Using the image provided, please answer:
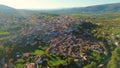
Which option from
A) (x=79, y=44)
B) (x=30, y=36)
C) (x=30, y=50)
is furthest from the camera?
(x=30, y=36)

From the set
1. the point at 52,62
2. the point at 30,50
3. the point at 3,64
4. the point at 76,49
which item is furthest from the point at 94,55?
the point at 3,64

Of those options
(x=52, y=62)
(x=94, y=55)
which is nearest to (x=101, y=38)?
(x=94, y=55)

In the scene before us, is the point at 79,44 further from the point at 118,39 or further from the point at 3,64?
the point at 3,64

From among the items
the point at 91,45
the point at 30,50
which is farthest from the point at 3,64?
the point at 91,45

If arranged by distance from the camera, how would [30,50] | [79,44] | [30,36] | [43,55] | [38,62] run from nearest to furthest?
[38,62]
[43,55]
[30,50]
[79,44]
[30,36]

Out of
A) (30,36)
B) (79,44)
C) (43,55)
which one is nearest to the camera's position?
(43,55)

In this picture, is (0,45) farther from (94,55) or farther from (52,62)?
(94,55)

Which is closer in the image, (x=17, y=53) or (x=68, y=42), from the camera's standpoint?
(x=17, y=53)

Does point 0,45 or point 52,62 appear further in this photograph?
point 0,45

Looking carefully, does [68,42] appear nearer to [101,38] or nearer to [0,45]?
[101,38]
